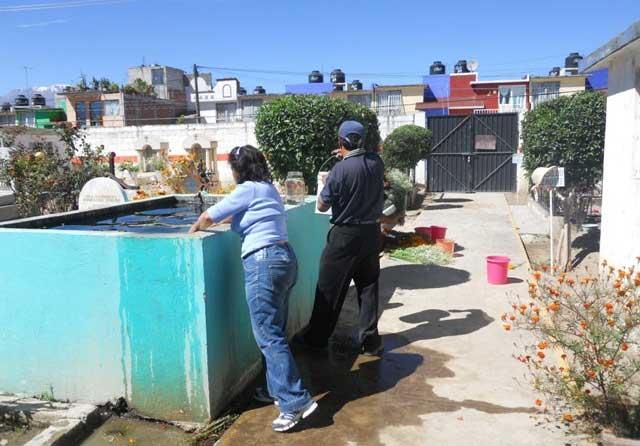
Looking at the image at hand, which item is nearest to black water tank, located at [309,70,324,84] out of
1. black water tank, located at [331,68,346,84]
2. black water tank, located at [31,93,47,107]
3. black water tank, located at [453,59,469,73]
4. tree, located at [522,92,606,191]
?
black water tank, located at [331,68,346,84]

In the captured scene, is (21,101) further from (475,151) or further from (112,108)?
(475,151)

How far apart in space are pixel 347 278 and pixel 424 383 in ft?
3.26

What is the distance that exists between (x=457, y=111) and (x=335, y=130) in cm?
3509

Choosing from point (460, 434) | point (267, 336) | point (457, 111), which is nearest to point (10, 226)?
point (267, 336)

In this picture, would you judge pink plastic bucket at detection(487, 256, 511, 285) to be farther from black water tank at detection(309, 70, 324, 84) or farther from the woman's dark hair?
black water tank at detection(309, 70, 324, 84)

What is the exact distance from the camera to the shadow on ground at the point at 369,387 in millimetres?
3246

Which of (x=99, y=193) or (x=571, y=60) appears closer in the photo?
(x=99, y=193)

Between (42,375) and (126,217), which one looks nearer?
(42,375)

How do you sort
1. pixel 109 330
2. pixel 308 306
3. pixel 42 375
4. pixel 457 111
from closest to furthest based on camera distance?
pixel 109 330
pixel 42 375
pixel 308 306
pixel 457 111

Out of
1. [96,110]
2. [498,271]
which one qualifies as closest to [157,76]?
[96,110]

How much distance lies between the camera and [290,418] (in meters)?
3.25

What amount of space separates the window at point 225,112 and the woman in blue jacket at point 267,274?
4282 cm

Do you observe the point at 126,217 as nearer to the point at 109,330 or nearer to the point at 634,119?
the point at 109,330

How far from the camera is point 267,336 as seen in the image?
10.8 feet
